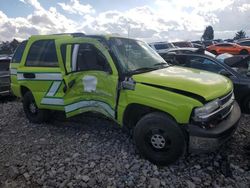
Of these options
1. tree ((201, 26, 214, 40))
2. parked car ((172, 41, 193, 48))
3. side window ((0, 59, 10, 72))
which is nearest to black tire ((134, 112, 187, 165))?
side window ((0, 59, 10, 72))

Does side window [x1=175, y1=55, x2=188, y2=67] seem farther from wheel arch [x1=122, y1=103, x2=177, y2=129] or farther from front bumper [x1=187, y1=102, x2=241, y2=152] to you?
front bumper [x1=187, y1=102, x2=241, y2=152]

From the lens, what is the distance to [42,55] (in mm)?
5992

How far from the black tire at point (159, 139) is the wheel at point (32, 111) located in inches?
111

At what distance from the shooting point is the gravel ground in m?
3.88

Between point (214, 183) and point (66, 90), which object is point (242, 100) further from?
point (66, 90)

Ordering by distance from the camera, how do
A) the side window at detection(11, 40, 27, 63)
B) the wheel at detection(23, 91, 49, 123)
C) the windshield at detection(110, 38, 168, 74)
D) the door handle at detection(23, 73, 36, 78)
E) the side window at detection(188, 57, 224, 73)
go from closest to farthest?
the windshield at detection(110, 38, 168, 74)
the door handle at detection(23, 73, 36, 78)
the wheel at detection(23, 91, 49, 123)
the side window at detection(11, 40, 27, 63)
the side window at detection(188, 57, 224, 73)

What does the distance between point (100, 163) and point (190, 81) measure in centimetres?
193

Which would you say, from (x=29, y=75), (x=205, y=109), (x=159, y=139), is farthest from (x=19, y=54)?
(x=205, y=109)

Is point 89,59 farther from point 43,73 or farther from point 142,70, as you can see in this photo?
point 43,73

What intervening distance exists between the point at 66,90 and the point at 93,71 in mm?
811

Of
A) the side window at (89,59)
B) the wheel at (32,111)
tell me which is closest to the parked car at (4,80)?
the wheel at (32,111)

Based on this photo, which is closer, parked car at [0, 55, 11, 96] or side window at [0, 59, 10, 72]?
A: parked car at [0, 55, 11, 96]

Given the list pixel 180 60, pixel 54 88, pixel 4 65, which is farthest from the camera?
pixel 4 65

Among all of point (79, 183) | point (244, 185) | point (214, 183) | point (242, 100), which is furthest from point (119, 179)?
point (242, 100)
